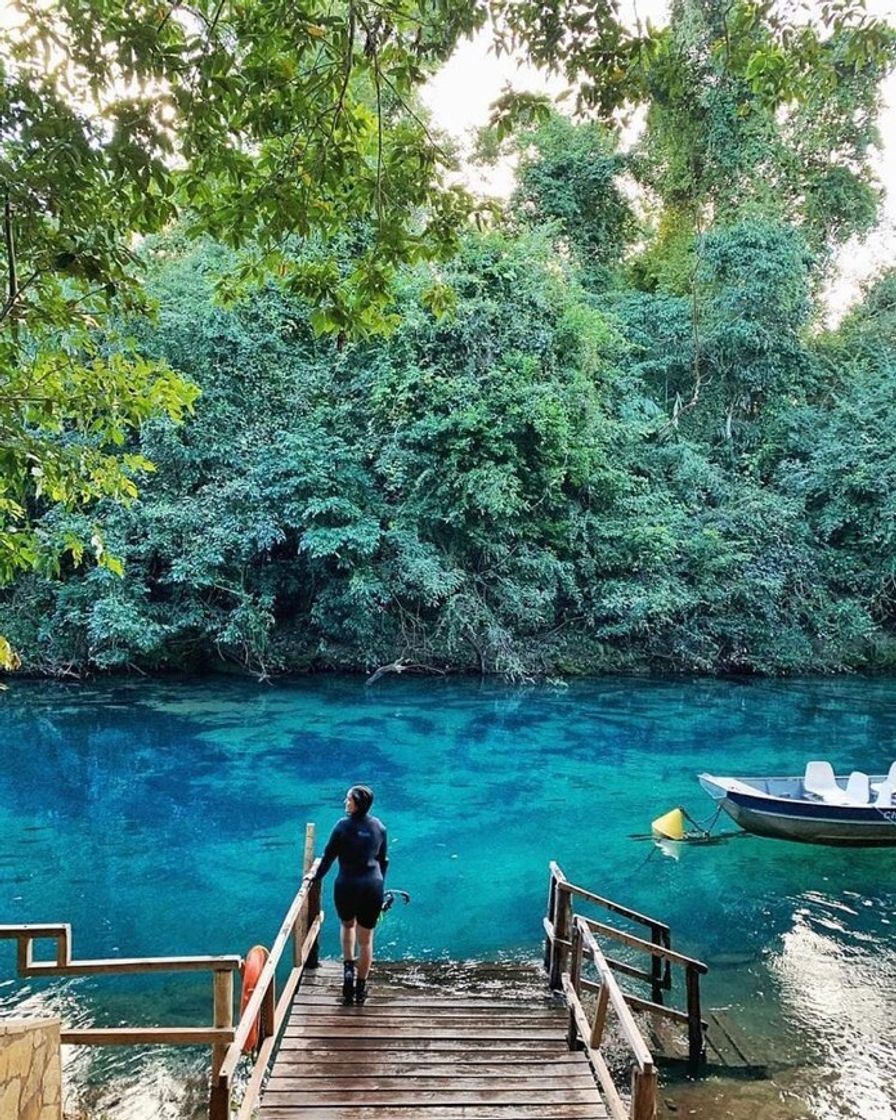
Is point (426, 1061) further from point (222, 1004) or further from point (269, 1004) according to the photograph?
point (222, 1004)

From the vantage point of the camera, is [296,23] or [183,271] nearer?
[296,23]

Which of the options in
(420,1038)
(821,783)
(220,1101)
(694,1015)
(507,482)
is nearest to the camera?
(220,1101)

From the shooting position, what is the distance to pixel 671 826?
11578mm

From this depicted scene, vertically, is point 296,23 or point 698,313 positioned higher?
point 698,313

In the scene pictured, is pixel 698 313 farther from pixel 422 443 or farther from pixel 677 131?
pixel 422 443

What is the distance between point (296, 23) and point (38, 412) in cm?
268

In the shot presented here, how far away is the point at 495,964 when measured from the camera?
7352 millimetres

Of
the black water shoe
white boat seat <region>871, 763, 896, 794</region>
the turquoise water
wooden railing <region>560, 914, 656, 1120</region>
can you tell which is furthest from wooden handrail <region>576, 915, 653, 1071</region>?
white boat seat <region>871, 763, 896, 794</region>

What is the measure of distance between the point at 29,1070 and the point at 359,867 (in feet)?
7.63

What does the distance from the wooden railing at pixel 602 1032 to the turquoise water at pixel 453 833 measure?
7.10 feet

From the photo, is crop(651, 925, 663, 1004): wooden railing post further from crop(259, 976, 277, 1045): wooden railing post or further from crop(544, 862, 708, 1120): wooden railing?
crop(259, 976, 277, 1045): wooden railing post

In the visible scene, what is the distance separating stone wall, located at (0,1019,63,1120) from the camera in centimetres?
357

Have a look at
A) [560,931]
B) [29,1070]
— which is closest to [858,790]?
[560,931]

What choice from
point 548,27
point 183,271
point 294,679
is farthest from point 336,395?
point 548,27
